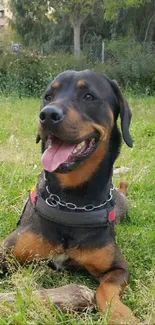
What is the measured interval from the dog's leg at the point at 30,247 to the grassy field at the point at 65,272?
0.09 meters

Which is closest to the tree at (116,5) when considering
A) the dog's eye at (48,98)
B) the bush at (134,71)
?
the bush at (134,71)

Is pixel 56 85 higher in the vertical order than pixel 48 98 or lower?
higher

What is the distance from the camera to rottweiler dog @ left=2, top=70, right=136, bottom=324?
3152 mm

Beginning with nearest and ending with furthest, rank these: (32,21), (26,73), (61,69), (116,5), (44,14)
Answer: (26,73) → (61,69) → (116,5) → (44,14) → (32,21)

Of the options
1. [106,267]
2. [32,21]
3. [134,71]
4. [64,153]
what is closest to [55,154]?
[64,153]

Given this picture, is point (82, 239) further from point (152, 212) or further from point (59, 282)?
point (152, 212)

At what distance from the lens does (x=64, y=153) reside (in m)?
3.14

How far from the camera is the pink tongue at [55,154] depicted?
3088mm

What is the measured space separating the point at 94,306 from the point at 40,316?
0.46 m

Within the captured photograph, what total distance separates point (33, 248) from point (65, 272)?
31cm

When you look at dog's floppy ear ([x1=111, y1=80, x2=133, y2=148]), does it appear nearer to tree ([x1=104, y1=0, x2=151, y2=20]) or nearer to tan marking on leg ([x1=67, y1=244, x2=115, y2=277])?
tan marking on leg ([x1=67, y1=244, x2=115, y2=277])

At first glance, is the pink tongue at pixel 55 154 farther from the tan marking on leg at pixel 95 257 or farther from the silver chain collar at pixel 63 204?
the tan marking on leg at pixel 95 257

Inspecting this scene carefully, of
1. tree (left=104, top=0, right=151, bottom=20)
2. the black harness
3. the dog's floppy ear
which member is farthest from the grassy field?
tree (left=104, top=0, right=151, bottom=20)

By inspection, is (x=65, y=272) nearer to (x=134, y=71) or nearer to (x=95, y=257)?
(x=95, y=257)
